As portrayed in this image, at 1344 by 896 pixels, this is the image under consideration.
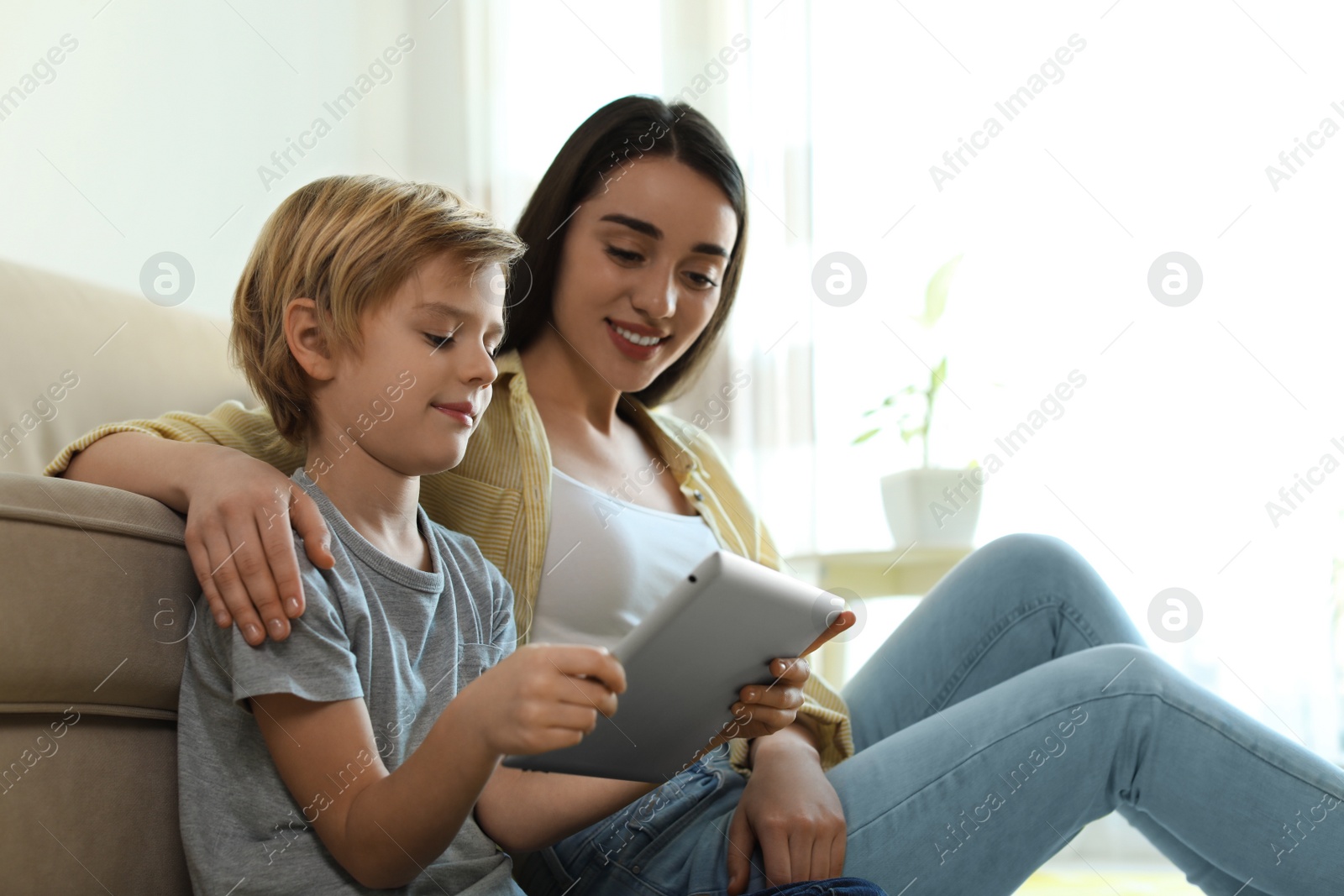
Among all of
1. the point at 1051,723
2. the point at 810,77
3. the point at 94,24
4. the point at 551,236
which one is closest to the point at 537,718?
the point at 1051,723

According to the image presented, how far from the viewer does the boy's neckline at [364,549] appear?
2.49 ft

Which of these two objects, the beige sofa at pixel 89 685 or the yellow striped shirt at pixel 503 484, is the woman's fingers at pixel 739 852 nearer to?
the yellow striped shirt at pixel 503 484

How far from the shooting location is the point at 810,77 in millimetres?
2434

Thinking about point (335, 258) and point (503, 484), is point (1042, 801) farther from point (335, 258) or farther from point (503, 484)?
point (335, 258)

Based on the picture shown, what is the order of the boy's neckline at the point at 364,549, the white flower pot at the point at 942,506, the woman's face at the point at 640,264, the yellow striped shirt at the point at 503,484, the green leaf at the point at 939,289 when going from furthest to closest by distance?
the green leaf at the point at 939,289, the white flower pot at the point at 942,506, the woman's face at the point at 640,264, the yellow striped shirt at the point at 503,484, the boy's neckline at the point at 364,549

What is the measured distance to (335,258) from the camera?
30.8 inches

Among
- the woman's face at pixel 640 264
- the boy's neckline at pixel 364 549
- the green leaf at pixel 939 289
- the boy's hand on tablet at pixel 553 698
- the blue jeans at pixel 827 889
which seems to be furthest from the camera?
the green leaf at pixel 939 289

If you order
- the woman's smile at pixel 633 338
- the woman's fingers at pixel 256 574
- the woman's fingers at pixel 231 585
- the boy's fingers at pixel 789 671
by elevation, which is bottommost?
the woman's fingers at pixel 231 585

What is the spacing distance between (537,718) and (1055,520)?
1857 mm

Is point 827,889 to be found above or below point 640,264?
below

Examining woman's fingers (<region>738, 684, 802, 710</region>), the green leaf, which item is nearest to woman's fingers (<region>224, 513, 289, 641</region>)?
woman's fingers (<region>738, 684, 802, 710</region>)

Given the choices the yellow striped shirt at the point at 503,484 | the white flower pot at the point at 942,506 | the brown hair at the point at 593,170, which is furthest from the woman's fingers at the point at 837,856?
the white flower pot at the point at 942,506

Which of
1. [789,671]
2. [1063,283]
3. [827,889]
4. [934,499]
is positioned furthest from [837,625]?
[1063,283]

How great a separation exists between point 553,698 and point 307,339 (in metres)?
0.39
